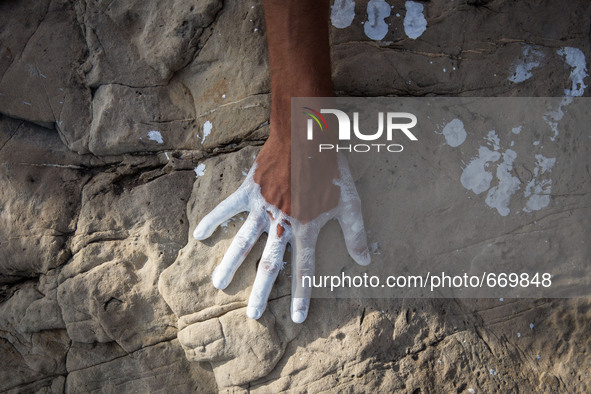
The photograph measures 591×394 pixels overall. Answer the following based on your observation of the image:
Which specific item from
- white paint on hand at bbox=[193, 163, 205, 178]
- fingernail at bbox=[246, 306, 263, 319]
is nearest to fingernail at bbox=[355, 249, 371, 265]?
fingernail at bbox=[246, 306, 263, 319]

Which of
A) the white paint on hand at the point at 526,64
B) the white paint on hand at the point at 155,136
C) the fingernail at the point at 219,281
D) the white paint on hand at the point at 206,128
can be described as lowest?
the fingernail at the point at 219,281

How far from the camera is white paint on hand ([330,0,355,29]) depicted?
2.14 m

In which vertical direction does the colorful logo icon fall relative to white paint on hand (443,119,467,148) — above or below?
above

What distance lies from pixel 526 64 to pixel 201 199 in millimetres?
1569

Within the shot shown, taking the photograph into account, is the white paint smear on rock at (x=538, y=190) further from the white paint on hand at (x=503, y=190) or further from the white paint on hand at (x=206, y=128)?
the white paint on hand at (x=206, y=128)

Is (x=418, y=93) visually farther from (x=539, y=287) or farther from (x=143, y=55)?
(x=143, y=55)

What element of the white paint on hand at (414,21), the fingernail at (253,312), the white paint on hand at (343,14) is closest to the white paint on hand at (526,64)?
the white paint on hand at (414,21)

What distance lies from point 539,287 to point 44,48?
2.61 meters

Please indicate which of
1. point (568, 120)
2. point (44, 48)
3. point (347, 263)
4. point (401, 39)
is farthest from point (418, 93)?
point (44, 48)

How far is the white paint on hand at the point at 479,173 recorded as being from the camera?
1944mm

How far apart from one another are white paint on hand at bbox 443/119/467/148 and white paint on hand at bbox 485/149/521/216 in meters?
0.20

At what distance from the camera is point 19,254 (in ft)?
7.41

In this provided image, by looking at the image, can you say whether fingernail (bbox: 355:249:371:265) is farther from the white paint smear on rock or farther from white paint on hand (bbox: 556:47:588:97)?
white paint on hand (bbox: 556:47:588:97)

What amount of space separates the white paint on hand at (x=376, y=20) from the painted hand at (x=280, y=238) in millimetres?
646
